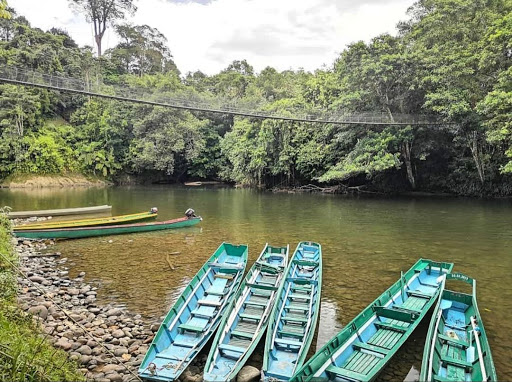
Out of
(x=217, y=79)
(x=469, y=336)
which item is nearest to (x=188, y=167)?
(x=217, y=79)

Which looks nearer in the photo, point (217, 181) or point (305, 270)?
point (305, 270)

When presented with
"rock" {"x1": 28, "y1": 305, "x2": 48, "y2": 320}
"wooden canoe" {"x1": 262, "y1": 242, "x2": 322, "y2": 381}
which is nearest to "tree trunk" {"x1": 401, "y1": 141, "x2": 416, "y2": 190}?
"wooden canoe" {"x1": 262, "y1": 242, "x2": 322, "y2": 381}

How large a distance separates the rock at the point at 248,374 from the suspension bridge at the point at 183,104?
13650 mm

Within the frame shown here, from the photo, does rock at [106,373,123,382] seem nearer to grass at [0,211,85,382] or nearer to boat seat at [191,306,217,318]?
grass at [0,211,85,382]

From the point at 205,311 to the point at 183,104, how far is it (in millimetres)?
21683

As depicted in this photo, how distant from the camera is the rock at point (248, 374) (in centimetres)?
423

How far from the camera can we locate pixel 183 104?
83.8 ft

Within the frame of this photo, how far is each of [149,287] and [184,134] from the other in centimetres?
3058

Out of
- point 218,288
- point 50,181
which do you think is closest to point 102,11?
point 50,181

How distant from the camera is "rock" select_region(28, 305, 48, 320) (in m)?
5.65

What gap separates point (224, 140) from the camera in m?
38.2

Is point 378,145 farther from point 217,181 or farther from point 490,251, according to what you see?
point 217,181

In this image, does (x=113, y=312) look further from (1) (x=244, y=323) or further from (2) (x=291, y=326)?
(2) (x=291, y=326)

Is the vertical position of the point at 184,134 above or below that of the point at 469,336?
above
